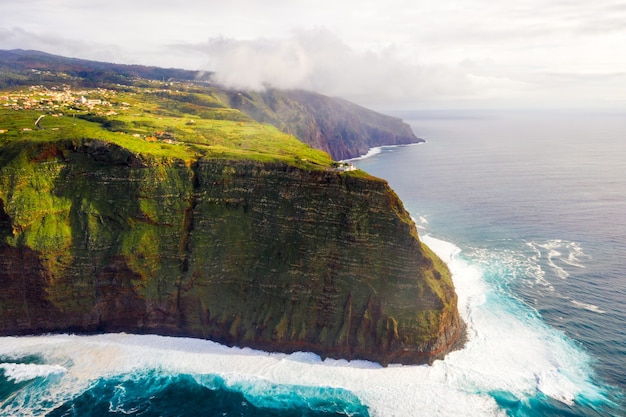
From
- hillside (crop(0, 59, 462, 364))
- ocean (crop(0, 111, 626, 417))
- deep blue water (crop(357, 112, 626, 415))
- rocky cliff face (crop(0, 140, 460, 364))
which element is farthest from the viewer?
deep blue water (crop(357, 112, 626, 415))

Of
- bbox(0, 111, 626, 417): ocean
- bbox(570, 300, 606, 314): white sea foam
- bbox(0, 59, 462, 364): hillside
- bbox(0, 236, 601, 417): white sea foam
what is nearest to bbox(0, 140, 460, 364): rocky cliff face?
bbox(0, 59, 462, 364): hillside

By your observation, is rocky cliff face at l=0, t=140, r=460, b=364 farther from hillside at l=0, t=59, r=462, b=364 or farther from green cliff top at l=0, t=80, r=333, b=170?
green cliff top at l=0, t=80, r=333, b=170

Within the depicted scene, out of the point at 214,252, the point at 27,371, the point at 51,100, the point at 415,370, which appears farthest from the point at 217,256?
the point at 51,100

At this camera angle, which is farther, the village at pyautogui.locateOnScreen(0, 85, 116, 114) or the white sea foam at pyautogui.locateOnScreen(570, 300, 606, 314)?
the village at pyautogui.locateOnScreen(0, 85, 116, 114)

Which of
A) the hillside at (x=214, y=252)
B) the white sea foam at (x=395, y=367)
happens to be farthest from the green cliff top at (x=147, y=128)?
the white sea foam at (x=395, y=367)

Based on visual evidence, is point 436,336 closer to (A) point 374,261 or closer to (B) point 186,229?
(A) point 374,261

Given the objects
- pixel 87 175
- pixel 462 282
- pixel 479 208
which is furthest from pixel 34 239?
pixel 479 208

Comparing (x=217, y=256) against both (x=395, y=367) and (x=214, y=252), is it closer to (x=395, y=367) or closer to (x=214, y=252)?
(x=214, y=252)
